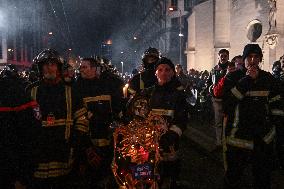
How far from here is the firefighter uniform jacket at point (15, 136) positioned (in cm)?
378

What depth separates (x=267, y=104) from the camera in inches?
214

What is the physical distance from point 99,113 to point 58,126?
173 cm

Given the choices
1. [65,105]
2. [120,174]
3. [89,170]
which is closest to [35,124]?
[65,105]

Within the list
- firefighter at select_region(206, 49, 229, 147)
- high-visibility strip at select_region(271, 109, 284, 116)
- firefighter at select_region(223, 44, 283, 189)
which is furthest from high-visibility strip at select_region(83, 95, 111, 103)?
firefighter at select_region(206, 49, 229, 147)

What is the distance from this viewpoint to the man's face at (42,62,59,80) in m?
5.11

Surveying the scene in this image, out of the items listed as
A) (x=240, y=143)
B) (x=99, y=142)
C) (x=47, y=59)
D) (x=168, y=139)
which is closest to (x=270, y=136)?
(x=240, y=143)

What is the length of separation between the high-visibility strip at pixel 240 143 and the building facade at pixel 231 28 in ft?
72.0

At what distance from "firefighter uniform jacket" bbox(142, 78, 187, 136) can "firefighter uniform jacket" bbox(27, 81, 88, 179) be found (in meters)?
1.10

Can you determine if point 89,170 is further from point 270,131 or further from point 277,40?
point 277,40

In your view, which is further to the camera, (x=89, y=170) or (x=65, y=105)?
(x=89, y=170)

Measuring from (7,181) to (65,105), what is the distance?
1352mm

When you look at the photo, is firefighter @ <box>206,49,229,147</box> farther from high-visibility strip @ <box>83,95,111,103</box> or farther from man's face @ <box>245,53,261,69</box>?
man's face @ <box>245,53,261,69</box>

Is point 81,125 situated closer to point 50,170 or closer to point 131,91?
point 50,170

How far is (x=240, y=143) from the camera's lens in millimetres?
5445
